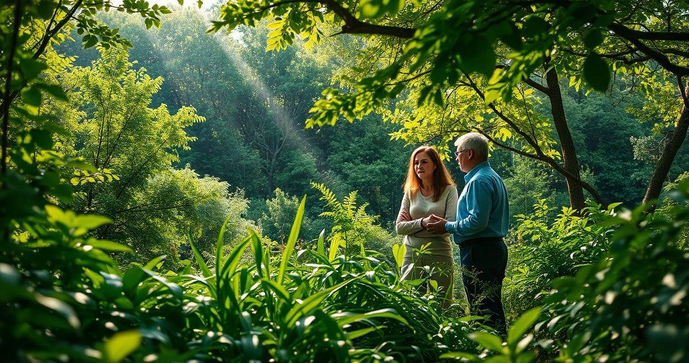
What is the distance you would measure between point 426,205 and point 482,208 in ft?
2.38

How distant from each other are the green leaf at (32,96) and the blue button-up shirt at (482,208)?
282cm

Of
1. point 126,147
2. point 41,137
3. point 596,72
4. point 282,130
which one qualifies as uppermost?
point 282,130

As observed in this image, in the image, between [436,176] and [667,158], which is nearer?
[436,176]

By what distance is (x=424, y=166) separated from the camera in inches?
169

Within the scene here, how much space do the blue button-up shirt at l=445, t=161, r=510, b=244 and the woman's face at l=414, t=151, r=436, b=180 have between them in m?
0.50

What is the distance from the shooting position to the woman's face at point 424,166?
14.1 feet

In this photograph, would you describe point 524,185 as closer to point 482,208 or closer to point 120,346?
point 482,208

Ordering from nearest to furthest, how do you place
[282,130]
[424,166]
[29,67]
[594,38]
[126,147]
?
[29,67], [594,38], [424,166], [126,147], [282,130]

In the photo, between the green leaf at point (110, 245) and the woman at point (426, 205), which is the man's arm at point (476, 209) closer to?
the woman at point (426, 205)

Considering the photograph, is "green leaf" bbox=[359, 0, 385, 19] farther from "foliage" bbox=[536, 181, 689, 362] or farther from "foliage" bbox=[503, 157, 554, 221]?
"foliage" bbox=[503, 157, 554, 221]

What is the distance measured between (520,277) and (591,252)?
1.20 metres

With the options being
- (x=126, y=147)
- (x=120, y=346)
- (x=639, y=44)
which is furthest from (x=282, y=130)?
(x=120, y=346)

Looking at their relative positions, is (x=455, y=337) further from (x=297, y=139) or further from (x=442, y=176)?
(x=297, y=139)

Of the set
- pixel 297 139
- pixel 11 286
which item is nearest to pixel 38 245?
pixel 11 286
